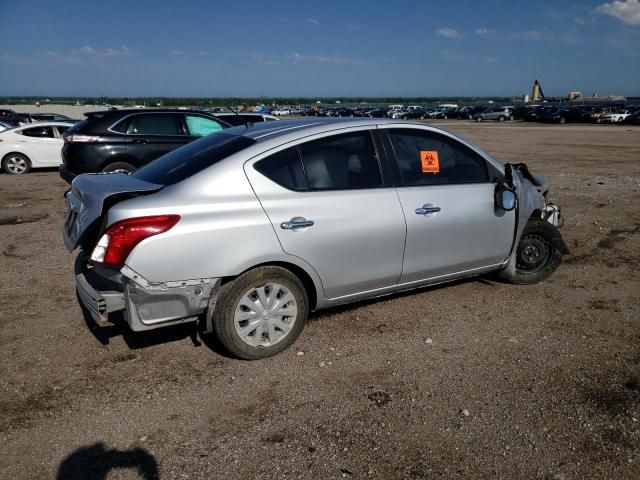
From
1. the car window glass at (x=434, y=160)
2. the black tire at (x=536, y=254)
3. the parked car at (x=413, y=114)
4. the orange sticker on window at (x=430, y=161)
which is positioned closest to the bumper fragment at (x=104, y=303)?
the car window glass at (x=434, y=160)

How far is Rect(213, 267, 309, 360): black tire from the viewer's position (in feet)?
11.2

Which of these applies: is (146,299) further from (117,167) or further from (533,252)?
(117,167)

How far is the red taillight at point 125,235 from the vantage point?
3123 mm

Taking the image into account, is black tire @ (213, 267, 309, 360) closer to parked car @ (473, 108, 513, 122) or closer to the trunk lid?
the trunk lid

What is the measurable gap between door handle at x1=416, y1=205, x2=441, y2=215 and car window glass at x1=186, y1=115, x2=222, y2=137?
681cm

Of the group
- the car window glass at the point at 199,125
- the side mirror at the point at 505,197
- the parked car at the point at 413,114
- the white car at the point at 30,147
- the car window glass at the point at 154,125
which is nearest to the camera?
the side mirror at the point at 505,197

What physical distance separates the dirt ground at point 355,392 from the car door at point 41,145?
374 inches

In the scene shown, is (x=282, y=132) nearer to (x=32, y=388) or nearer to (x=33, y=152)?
(x=32, y=388)

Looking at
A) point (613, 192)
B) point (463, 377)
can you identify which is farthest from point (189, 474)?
point (613, 192)

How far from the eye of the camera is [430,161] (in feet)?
13.8

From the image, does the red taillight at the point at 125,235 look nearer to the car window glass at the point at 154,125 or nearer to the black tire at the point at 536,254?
the black tire at the point at 536,254

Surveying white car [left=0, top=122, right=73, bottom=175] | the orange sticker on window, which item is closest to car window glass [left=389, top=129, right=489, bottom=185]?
the orange sticker on window

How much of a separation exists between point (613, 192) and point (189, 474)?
33.0ft

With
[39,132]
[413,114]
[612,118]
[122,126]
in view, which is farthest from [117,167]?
[413,114]
